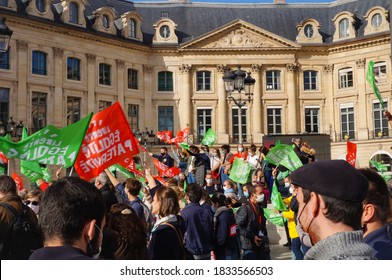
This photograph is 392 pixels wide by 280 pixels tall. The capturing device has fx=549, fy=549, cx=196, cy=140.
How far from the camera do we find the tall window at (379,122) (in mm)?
41509

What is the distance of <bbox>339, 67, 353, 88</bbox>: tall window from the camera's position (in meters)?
43.8

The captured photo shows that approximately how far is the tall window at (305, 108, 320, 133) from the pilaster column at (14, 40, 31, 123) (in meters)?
21.7

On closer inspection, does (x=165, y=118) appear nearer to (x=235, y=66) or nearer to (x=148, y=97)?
(x=148, y=97)

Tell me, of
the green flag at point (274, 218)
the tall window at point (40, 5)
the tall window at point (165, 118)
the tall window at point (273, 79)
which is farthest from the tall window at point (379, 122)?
the green flag at point (274, 218)

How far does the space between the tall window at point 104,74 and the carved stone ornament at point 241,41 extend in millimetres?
8143

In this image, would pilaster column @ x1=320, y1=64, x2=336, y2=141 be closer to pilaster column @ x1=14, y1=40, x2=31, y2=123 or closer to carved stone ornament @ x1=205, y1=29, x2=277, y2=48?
carved stone ornament @ x1=205, y1=29, x2=277, y2=48

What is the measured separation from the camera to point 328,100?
1747 inches

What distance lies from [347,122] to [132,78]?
1731 centimetres

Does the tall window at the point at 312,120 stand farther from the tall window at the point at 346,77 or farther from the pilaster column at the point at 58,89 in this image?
the pilaster column at the point at 58,89

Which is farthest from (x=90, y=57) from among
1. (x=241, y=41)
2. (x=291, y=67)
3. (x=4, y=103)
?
(x=291, y=67)

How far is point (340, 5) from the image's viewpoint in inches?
1861

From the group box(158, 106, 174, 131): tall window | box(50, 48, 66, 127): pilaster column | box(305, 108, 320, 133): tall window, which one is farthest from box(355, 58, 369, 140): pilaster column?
box(50, 48, 66, 127): pilaster column

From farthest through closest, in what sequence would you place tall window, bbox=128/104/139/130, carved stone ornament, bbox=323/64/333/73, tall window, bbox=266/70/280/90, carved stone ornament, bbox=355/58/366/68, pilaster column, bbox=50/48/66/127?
1. carved stone ornament, bbox=323/64/333/73
2. tall window, bbox=266/70/280/90
3. carved stone ornament, bbox=355/58/366/68
4. tall window, bbox=128/104/139/130
5. pilaster column, bbox=50/48/66/127
